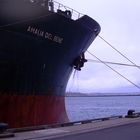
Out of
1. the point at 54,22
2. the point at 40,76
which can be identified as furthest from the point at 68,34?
the point at 40,76

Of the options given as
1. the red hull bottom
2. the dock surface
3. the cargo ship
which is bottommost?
the dock surface

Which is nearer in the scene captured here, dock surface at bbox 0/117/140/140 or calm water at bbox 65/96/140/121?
dock surface at bbox 0/117/140/140

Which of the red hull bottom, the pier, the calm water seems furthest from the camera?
the calm water

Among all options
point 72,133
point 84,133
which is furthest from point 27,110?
point 84,133

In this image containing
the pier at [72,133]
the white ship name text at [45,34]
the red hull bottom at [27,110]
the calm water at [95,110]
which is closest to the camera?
the pier at [72,133]

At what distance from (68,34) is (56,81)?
6.82 feet

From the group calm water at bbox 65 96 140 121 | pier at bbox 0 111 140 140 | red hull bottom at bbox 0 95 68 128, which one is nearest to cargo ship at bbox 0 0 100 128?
red hull bottom at bbox 0 95 68 128

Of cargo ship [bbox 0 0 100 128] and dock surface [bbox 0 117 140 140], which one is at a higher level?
cargo ship [bbox 0 0 100 128]

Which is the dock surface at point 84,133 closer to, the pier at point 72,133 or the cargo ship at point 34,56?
the pier at point 72,133

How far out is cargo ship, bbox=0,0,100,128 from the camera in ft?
46.8

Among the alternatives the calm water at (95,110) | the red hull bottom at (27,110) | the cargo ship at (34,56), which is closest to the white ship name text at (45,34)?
the cargo ship at (34,56)

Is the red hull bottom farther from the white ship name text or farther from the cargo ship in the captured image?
the white ship name text

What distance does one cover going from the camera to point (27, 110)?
580 inches

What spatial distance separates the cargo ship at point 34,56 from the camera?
14.3 meters
